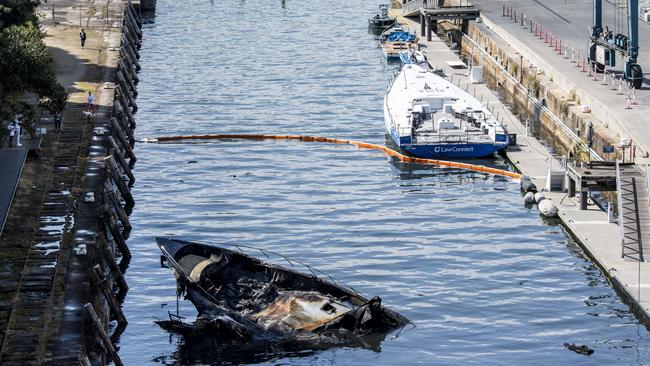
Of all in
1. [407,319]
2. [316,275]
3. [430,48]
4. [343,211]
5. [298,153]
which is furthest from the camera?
[430,48]

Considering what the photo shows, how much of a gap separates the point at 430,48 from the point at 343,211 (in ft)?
181

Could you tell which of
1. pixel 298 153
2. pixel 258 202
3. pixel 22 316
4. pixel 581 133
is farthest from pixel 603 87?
pixel 22 316

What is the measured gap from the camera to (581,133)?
95000 mm

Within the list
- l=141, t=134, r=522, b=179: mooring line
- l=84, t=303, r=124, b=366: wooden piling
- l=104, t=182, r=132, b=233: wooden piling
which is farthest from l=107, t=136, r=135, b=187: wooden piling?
l=84, t=303, r=124, b=366: wooden piling

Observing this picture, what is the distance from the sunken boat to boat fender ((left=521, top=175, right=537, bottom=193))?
20.8 m

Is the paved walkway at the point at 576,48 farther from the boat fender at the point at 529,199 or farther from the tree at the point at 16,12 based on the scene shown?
the tree at the point at 16,12

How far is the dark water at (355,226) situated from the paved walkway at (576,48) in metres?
7.76

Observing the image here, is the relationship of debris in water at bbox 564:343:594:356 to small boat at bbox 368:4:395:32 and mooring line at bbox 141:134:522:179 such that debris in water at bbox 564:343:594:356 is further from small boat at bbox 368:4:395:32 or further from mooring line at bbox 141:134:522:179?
small boat at bbox 368:4:395:32

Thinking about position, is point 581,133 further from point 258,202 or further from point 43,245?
point 43,245

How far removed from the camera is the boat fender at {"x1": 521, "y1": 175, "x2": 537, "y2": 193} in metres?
84.9

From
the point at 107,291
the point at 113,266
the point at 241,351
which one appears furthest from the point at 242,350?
the point at 113,266

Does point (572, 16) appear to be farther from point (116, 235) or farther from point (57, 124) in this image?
point (116, 235)

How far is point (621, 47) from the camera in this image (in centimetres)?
10306

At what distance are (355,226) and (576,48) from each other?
42.4 m
